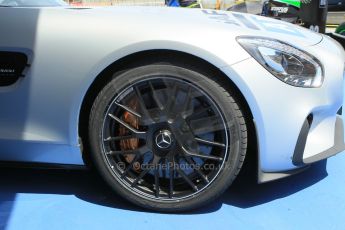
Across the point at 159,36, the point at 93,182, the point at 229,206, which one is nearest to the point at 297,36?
the point at 159,36

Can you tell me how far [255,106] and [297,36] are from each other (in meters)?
0.59

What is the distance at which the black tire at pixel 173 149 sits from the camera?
6.35ft

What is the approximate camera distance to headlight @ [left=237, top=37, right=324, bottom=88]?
1944mm

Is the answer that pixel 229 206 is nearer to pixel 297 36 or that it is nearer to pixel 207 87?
pixel 207 87

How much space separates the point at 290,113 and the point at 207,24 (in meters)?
0.59

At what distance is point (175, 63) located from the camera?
1.95 metres

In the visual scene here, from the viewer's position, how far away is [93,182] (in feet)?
8.15

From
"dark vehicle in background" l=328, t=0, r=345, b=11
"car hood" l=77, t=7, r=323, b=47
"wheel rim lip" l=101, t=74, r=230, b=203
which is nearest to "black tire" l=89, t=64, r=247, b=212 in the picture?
"wheel rim lip" l=101, t=74, r=230, b=203

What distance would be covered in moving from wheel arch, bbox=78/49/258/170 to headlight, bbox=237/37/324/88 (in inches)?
7.2

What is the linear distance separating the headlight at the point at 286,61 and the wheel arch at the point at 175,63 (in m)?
0.18

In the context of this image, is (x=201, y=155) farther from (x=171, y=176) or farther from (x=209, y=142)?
(x=171, y=176)

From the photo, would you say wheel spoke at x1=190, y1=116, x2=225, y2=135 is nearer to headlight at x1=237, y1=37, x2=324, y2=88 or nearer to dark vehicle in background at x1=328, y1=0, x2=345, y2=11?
headlight at x1=237, y1=37, x2=324, y2=88

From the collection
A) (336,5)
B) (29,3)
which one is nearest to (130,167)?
(29,3)

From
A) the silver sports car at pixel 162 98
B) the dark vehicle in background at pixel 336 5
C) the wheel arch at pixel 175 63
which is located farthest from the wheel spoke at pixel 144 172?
the dark vehicle in background at pixel 336 5
